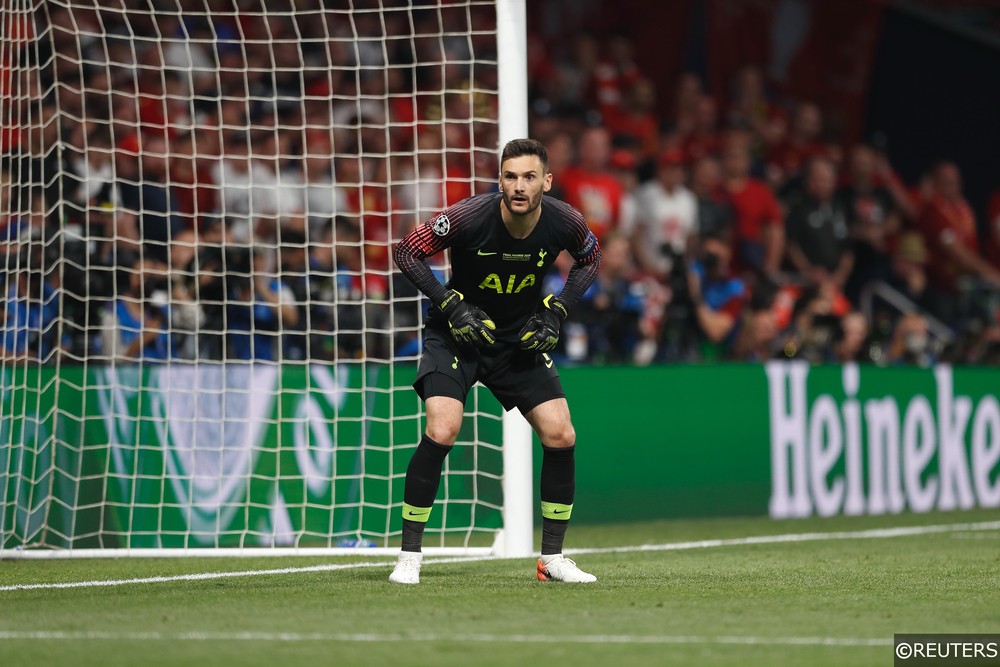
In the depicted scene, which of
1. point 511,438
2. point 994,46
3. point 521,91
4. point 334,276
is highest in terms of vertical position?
point 994,46

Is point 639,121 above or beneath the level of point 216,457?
above

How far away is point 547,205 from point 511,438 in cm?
202

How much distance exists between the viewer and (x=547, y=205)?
7.80m

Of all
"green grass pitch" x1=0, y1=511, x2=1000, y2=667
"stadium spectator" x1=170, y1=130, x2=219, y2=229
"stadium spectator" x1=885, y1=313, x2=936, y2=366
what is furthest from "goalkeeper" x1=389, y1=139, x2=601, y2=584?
"stadium spectator" x1=885, y1=313, x2=936, y2=366

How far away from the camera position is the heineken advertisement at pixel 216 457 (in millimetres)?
10023

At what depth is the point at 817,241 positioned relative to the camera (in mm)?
16328

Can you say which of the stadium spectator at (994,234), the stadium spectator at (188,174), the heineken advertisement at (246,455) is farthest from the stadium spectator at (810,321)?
the stadium spectator at (188,174)

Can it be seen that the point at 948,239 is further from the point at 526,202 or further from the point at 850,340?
the point at 526,202

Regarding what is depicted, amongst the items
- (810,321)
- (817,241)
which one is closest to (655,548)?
(810,321)

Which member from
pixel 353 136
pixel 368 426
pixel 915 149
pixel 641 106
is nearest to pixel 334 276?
pixel 368 426

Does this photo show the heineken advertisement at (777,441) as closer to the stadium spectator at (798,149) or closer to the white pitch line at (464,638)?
the stadium spectator at (798,149)

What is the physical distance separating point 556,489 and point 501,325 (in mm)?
822

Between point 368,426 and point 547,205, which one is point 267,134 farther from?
point 547,205

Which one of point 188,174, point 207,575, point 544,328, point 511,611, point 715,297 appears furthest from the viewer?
point 715,297
